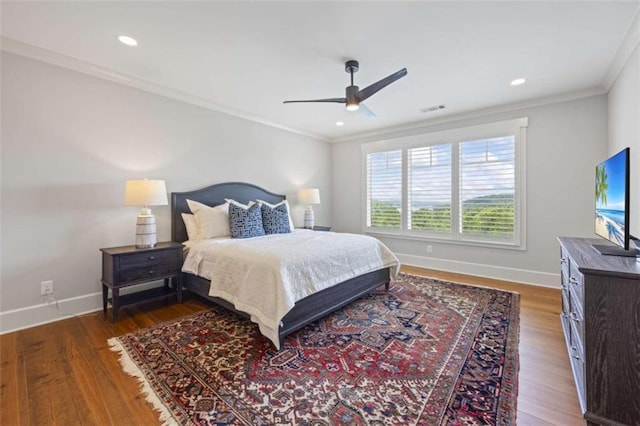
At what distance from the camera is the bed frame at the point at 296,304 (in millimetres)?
2451

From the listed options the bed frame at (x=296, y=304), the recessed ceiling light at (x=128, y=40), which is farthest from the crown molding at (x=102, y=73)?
the bed frame at (x=296, y=304)

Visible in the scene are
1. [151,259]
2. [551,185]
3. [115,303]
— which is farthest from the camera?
[551,185]

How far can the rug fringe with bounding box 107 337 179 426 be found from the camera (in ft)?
5.00

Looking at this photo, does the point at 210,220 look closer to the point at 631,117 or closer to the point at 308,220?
the point at 308,220

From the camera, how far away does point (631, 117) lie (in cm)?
258

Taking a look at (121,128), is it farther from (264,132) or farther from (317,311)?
(317,311)

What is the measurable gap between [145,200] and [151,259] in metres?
0.64

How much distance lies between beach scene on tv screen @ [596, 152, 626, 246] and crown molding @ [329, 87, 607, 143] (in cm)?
191

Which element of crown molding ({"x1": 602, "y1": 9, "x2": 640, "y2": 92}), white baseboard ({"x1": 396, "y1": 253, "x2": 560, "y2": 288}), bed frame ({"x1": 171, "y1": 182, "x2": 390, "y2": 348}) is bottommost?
white baseboard ({"x1": 396, "y1": 253, "x2": 560, "y2": 288})

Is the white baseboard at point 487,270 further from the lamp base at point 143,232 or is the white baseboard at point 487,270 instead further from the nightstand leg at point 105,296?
the nightstand leg at point 105,296

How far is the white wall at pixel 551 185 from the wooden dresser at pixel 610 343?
8.80ft

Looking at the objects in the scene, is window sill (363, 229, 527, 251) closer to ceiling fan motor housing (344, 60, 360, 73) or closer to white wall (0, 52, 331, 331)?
ceiling fan motor housing (344, 60, 360, 73)

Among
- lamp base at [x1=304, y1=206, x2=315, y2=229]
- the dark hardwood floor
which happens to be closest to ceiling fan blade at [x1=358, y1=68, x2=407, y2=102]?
the dark hardwood floor

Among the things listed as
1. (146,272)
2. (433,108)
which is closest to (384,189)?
(433,108)
